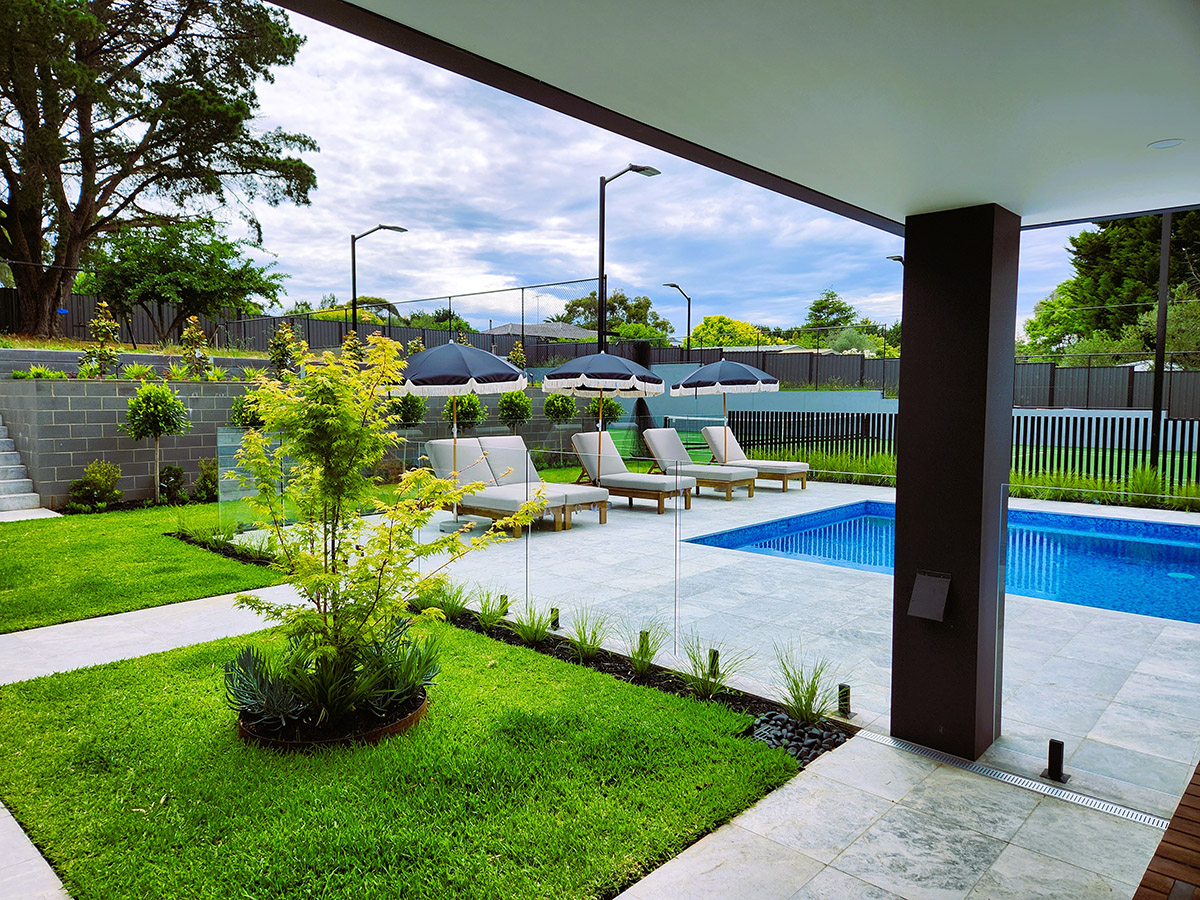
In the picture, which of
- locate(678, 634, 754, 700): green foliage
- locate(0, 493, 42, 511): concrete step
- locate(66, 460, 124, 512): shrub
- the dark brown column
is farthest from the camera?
locate(66, 460, 124, 512): shrub

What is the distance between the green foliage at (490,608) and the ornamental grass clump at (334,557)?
1458 mm

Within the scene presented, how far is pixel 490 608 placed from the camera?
5379 millimetres

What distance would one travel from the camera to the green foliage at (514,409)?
1492 cm

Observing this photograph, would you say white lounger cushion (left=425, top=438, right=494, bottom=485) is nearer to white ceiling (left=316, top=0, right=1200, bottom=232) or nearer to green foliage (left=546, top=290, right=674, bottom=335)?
white ceiling (left=316, top=0, right=1200, bottom=232)

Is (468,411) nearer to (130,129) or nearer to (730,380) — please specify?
(730,380)

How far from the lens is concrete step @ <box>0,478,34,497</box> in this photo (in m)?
10.5

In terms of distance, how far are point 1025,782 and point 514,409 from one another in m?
12.7

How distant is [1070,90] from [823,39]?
854 millimetres

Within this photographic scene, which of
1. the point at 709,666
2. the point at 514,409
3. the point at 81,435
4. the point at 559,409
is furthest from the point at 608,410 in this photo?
the point at 709,666

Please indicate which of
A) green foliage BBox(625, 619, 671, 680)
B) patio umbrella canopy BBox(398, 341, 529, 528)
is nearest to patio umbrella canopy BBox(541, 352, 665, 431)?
patio umbrella canopy BBox(398, 341, 529, 528)

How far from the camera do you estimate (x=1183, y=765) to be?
310cm

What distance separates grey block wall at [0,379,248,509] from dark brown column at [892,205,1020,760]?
37.7 ft

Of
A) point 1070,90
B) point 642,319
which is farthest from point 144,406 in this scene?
point 642,319

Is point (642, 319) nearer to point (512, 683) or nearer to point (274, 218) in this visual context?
→ point (274, 218)
